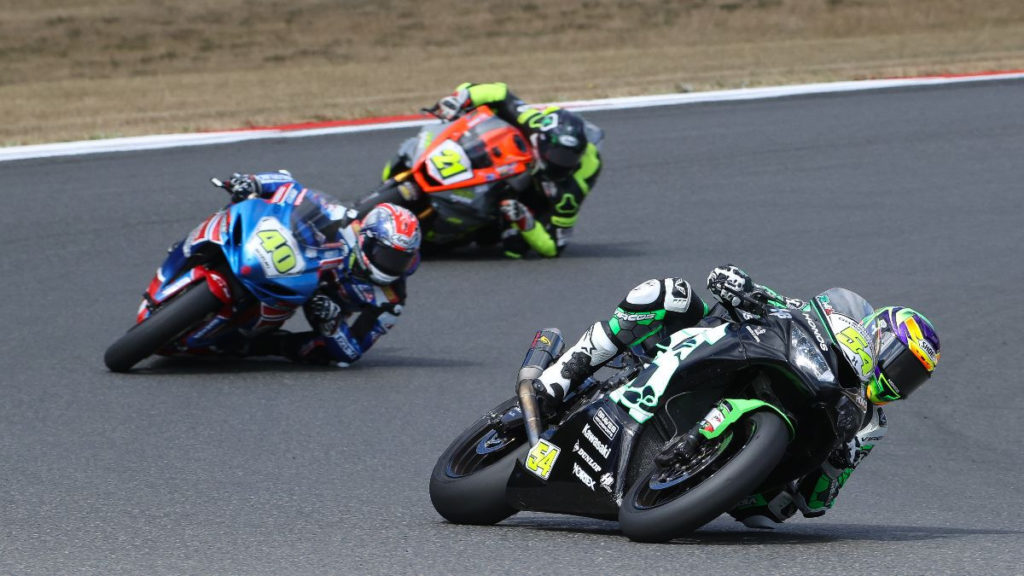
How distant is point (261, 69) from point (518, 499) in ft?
59.6

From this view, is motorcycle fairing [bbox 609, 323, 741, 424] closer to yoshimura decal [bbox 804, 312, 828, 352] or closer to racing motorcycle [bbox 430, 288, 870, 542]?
racing motorcycle [bbox 430, 288, 870, 542]

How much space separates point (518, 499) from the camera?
5270 mm

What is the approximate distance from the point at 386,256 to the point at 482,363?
1.01m

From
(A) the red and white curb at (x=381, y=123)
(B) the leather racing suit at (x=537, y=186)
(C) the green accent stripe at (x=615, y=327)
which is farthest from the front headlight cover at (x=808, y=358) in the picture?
(A) the red and white curb at (x=381, y=123)

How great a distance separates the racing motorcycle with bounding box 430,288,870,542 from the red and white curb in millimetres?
9860

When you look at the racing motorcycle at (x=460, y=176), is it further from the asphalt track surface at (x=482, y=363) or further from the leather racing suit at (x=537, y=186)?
the asphalt track surface at (x=482, y=363)

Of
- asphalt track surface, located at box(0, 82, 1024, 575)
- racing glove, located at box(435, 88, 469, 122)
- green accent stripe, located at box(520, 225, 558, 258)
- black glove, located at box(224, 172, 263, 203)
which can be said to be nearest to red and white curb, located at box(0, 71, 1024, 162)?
asphalt track surface, located at box(0, 82, 1024, 575)

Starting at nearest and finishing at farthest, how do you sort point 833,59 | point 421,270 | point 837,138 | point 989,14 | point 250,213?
point 250,213
point 421,270
point 837,138
point 833,59
point 989,14

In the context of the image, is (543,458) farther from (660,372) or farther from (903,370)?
(903,370)

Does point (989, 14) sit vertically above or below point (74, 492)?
below

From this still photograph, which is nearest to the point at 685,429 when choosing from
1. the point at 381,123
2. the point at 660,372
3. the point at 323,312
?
the point at 660,372

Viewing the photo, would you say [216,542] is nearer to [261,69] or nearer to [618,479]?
[618,479]

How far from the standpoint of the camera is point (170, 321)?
7.98 meters

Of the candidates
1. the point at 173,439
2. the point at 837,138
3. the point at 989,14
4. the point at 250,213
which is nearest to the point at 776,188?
the point at 837,138
